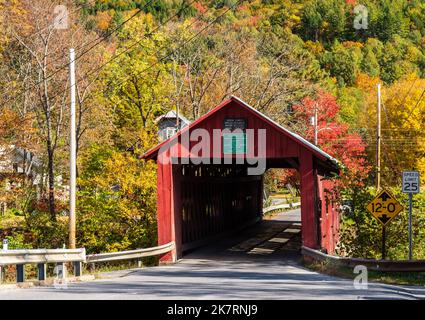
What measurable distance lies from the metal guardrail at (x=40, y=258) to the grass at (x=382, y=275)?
6519 millimetres

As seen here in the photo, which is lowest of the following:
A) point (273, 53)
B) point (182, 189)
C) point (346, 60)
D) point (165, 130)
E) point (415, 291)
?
point (415, 291)

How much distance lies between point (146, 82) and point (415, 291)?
28.7 metres

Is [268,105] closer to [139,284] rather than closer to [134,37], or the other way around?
[134,37]

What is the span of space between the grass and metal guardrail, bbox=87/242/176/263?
5298 millimetres

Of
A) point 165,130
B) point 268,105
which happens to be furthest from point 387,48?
point 268,105

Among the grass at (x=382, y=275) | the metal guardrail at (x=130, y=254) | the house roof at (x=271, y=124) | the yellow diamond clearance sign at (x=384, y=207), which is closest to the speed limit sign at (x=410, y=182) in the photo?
the yellow diamond clearance sign at (x=384, y=207)

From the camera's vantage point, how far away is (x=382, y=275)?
1909 cm

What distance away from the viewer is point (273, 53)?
63.0 metres

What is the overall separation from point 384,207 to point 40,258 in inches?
364

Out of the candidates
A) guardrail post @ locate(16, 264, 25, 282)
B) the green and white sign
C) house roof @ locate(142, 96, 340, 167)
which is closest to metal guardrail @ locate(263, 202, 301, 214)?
the green and white sign

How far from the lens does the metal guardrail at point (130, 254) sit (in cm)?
2114

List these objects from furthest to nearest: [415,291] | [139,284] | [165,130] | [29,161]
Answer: [165,130]
[29,161]
[139,284]
[415,291]

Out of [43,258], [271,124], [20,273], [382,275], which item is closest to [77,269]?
[43,258]
